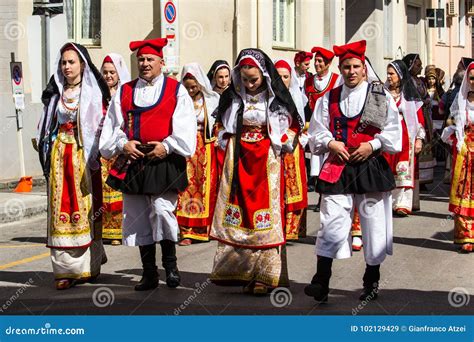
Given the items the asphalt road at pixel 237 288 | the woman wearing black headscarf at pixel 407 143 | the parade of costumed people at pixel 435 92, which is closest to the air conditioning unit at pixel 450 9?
the parade of costumed people at pixel 435 92

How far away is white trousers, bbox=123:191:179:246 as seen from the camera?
8195 millimetres

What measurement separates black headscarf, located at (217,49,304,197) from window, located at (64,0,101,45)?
13.1m

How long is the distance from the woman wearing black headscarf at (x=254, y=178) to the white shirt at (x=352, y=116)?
0.47m

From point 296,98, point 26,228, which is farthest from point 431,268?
point 26,228

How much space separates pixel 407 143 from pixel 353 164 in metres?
5.65

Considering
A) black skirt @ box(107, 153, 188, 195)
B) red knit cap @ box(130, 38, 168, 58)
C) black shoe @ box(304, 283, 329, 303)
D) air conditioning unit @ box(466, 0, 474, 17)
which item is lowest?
black shoe @ box(304, 283, 329, 303)

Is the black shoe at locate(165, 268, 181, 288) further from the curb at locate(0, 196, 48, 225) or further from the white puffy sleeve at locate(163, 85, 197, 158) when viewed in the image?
the curb at locate(0, 196, 48, 225)

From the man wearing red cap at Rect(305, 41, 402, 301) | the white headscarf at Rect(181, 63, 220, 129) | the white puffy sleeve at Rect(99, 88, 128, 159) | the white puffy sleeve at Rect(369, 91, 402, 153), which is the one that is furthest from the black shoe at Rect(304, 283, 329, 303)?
the white headscarf at Rect(181, 63, 220, 129)

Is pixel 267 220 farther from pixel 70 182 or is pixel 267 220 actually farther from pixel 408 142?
pixel 408 142

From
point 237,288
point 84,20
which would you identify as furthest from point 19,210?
point 84,20

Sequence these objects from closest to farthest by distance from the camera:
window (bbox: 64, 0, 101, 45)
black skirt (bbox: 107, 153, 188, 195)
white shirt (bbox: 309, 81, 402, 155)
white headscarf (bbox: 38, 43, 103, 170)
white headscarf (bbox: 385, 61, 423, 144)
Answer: white shirt (bbox: 309, 81, 402, 155) < black skirt (bbox: 107, 153, 188, 195) < white headscarf (bbox: 38, 43, 103, 170) < white headscarf (bbox: 385, 61, 423, 144) < window (bbox: 64, 0, 101, 45)

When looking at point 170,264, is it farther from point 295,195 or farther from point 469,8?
point 469,8

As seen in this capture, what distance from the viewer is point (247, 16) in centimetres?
2059

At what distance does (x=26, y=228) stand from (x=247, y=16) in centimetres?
894
